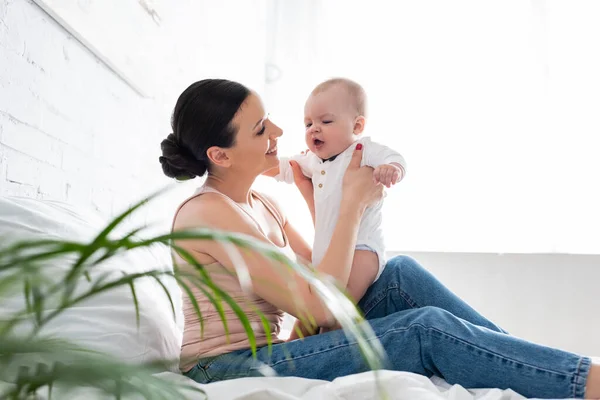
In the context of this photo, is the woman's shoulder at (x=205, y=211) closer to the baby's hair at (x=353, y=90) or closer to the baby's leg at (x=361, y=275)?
the baby's leg at (x=361, y=275)

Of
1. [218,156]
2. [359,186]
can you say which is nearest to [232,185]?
[218,156]

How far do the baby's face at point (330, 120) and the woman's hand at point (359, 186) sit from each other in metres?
0.06

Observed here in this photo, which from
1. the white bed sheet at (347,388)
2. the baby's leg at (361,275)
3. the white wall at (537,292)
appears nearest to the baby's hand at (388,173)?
the baby's leg at (361,275)

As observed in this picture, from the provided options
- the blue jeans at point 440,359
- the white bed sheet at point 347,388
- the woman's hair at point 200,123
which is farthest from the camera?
the woman's hair at point 200,123

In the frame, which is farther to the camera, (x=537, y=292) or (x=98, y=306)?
(x=537, y=292)

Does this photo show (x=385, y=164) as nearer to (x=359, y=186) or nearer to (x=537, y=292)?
(x=359, y=186)

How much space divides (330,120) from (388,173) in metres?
0.27

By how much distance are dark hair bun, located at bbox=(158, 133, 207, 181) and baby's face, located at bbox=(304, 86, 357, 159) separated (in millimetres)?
404

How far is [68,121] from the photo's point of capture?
159 cm

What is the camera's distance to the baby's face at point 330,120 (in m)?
1.89

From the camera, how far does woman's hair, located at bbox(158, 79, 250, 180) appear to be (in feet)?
5.18

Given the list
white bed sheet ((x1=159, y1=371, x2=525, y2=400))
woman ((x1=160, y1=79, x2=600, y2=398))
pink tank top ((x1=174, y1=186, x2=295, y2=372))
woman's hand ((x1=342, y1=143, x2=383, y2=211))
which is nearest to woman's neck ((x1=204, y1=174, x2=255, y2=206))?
woman ((x1=160, y1=79, x2=600, y2=398))

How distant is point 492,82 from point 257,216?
2099mm

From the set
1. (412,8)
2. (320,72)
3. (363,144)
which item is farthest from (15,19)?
(412,8)
